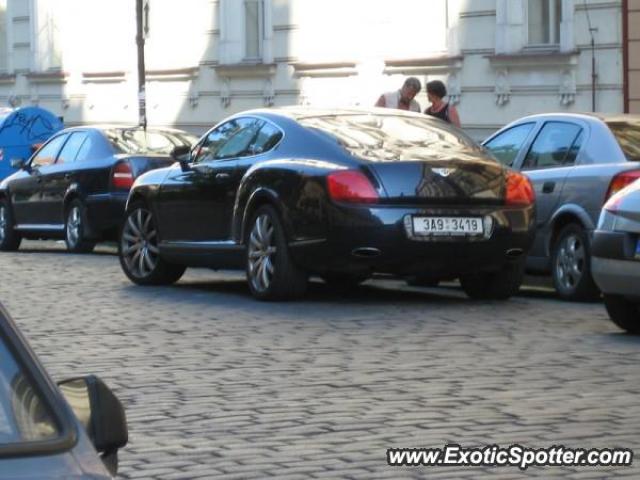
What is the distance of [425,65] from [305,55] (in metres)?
3.51

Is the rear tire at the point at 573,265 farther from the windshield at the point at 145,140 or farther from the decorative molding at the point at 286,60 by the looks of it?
the decorative molding at the point at 286,60

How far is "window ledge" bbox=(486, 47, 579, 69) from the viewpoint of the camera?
23.5 metres

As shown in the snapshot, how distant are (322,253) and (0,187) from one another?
11000mm

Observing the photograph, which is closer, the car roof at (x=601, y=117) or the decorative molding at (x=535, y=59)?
the car roof at (x=601, y=117)

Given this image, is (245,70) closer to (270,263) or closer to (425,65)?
(425,65)

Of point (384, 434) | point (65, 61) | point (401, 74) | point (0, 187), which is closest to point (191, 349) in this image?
point (384, 434)

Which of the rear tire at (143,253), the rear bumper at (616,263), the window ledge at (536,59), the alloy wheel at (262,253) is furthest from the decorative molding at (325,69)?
the rear bumper at (616,263)

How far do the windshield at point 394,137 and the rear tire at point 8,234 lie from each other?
9056 mm

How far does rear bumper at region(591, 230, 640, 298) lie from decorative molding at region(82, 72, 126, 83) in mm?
24116

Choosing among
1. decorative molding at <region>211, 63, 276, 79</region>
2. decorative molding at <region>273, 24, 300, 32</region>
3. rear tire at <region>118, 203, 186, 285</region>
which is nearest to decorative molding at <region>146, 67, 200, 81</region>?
decorative molding at <region>211, 63, 276, 79</region>

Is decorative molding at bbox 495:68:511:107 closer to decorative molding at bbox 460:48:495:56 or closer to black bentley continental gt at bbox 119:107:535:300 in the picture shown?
decorative molding at bbox 460:48:495:56

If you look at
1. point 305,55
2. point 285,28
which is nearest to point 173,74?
point 285,28

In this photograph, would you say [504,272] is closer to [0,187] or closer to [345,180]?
[345,180]

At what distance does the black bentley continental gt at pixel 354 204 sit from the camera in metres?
13.4
